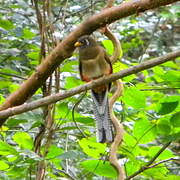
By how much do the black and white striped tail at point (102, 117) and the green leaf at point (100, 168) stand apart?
29 cm

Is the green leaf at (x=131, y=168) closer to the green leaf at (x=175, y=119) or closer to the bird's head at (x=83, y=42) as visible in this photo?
the green leaf at (x=175, y=119)

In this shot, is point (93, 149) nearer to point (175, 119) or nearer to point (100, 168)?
point (100, 168)

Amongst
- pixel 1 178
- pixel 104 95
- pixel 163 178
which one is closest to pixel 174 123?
pixel 163 178

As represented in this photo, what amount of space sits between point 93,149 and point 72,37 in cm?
61

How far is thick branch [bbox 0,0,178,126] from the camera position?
157 cm

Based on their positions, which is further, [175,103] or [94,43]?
[94,43]

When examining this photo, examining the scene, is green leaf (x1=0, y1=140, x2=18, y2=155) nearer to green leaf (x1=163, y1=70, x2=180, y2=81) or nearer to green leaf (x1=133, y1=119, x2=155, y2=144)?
green leaf (x1=133, y1=119, x2=155, y2=144)

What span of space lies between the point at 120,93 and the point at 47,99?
1.47ft

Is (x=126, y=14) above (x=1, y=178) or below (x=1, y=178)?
above

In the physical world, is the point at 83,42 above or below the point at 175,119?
above

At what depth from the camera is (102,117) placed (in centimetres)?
235

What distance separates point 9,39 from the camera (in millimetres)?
3398

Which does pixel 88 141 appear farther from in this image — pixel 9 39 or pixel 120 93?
pixel 9 39

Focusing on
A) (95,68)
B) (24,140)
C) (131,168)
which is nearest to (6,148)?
(24,140)
